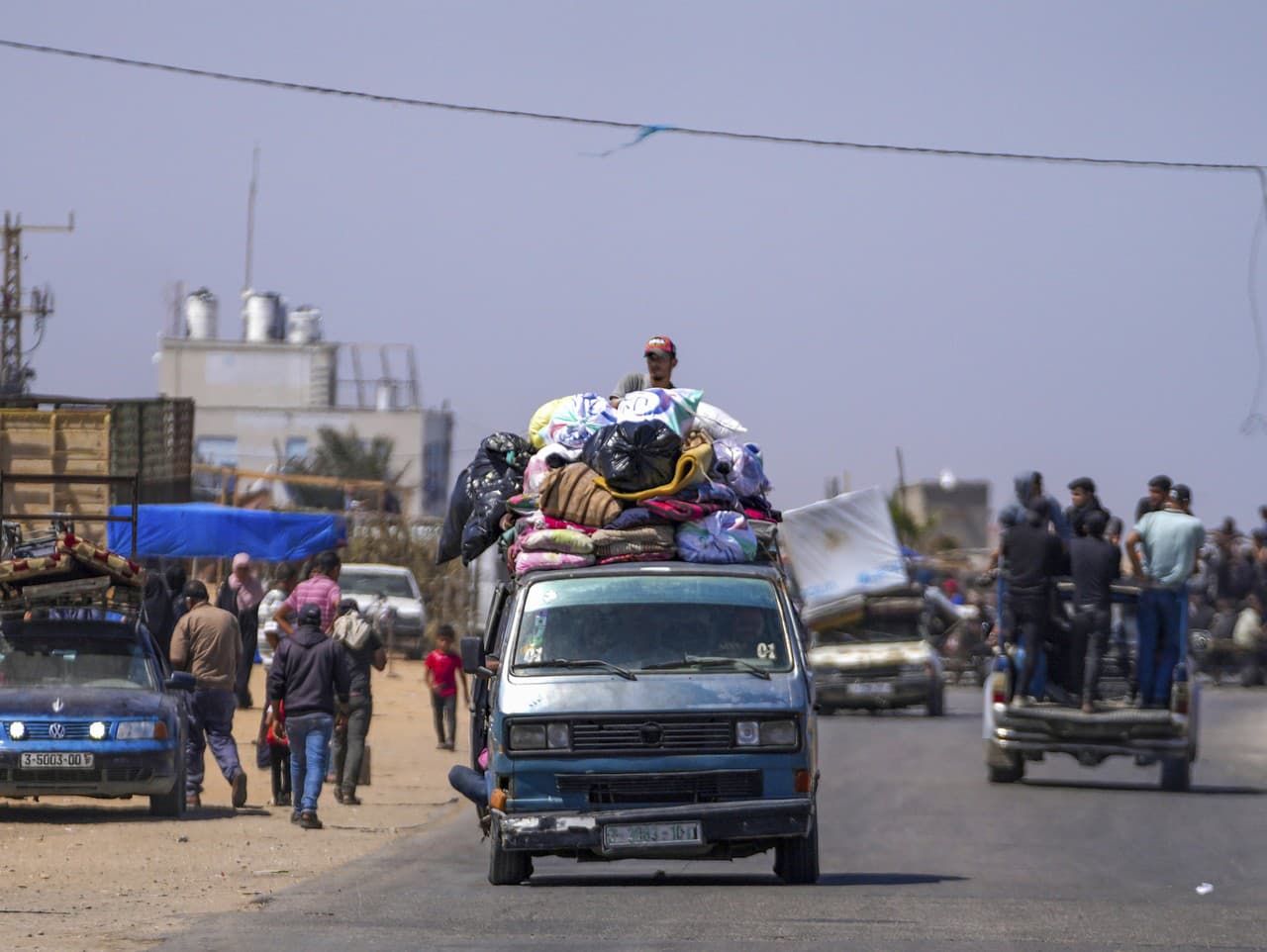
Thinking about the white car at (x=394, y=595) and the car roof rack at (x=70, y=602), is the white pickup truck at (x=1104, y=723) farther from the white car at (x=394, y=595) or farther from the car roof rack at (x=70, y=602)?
the white car at (x=394, y=595)

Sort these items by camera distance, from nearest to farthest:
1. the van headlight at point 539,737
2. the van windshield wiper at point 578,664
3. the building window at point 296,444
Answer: the van headlight at point 539,737, the van windshield wiper at point 578,664, the building window at point 296,444

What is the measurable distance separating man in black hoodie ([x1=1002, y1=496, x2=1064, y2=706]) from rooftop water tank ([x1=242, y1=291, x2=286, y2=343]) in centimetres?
6420

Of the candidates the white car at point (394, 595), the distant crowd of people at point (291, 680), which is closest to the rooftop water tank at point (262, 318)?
the white car at point (394, 595)

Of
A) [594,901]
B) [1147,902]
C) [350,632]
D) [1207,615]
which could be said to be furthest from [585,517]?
[1207,615]

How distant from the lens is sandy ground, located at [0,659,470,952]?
10.6 meters

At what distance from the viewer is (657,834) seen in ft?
36.7

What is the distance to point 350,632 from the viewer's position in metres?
18.3

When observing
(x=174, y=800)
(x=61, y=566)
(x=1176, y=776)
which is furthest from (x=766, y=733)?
(x=1176, y=776)

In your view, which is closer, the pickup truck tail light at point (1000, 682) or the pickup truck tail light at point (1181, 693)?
the pickup truck tail light at point (1181, 693)

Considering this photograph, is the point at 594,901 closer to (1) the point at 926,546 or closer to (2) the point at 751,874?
(2) the point at 751,874

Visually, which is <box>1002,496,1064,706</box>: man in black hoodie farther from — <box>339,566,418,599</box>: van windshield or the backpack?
<box>339,566,418,599</box>: van windshield

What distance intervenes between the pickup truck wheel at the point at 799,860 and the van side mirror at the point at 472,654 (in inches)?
79.5

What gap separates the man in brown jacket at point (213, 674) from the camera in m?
17.7

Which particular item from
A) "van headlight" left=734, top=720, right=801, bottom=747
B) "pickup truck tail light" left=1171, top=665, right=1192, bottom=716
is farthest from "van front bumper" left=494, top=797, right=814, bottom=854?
"pickup truck tail light" left=1171, top=665, right=1192, bottom=716
